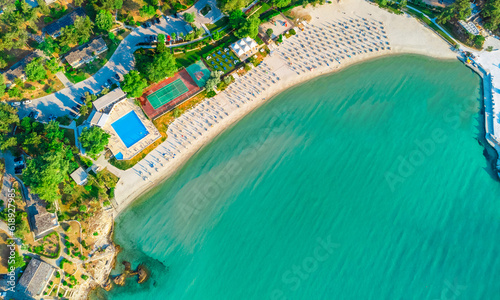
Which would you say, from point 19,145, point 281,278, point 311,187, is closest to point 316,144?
point 311,187

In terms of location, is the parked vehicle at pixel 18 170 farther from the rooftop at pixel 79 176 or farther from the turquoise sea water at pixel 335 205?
the turquoise sea water at pixel 335 205

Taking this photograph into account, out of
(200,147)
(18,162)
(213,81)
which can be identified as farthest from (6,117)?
(213,81)

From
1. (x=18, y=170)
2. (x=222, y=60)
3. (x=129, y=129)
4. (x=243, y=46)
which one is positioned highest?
(x=243, y=46)

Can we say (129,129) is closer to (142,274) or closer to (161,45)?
(161,45)

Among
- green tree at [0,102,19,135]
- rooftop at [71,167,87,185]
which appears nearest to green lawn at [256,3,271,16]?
rooftop at [71,167,87,185]

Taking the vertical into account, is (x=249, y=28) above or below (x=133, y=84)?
above

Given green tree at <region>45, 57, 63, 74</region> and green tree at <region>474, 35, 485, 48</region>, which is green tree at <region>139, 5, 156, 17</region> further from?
green tree at <region>474, 35, 485, 48</region>

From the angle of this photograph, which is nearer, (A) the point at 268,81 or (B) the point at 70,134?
(B) the point at 70,134
